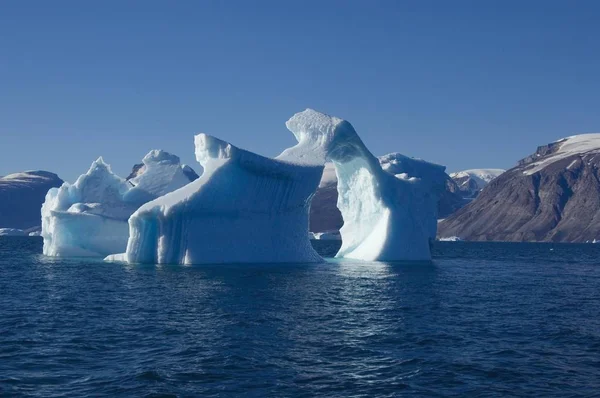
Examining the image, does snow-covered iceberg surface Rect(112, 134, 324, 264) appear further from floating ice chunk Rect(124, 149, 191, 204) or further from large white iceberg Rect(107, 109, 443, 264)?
floating ice chunk Rect(124, 149, 191, 204)

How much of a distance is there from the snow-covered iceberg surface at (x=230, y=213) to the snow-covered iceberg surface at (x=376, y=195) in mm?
2725

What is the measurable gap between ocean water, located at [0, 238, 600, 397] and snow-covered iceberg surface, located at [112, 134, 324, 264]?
3.74m

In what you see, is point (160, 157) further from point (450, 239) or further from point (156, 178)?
point (450, 239)

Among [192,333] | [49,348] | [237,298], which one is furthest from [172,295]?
[49,348]

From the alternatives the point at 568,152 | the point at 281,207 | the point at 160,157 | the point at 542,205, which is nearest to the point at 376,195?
the point at 281,207

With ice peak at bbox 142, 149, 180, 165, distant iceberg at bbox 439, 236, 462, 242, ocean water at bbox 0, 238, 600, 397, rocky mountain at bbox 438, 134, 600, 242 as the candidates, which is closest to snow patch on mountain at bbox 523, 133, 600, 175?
rocky mountain at bbox 438, 134, 600, 242

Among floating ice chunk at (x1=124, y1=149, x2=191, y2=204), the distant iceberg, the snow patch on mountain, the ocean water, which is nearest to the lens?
the ocean water

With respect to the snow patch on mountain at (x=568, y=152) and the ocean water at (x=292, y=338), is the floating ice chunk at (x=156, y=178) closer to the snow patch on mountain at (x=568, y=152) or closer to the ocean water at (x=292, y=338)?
the ocean water at (x=292, y=338)

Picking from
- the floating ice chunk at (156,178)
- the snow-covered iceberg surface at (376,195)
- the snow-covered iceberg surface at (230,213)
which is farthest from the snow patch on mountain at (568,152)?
the snow-covered iceberg surface at (230,213)

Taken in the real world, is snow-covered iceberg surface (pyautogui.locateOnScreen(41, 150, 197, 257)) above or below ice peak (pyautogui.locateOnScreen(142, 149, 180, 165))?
below

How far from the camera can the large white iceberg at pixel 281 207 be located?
1560 inches

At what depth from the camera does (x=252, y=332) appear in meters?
20.8

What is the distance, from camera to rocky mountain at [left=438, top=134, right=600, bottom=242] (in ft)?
517

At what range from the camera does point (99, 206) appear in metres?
52.7
